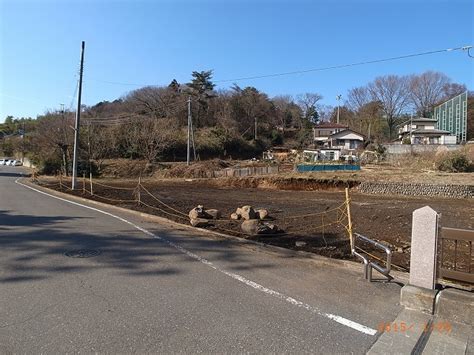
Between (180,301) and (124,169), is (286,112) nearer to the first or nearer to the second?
(124,169)

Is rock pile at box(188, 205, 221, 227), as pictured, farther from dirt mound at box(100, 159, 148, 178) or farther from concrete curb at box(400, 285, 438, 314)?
→ dirt mound at box(100, 159, 148, 178)

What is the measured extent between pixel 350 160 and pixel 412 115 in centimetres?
4873

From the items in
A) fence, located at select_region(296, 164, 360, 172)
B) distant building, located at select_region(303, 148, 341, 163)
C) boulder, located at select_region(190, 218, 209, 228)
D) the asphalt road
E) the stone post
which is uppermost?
distant building, located at select_region(303, 148, 341, 163)

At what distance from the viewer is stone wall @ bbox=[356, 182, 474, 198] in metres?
26.4

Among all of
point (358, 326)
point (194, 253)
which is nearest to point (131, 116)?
point (194, 253)

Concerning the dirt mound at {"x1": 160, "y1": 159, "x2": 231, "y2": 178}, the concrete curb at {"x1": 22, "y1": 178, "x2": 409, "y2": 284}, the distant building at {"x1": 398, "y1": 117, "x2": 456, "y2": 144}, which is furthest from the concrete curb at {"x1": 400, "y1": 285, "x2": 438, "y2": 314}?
the distant building at {"x1": 398, "y1": 117, "x2": 456, "y2": 144}

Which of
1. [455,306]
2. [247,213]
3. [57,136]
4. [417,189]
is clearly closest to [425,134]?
[417,189]

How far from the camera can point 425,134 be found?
7162cm

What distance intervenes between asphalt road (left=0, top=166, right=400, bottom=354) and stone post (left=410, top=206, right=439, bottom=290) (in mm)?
469

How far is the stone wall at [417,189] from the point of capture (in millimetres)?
26422

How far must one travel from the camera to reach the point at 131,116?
60062 millimetres

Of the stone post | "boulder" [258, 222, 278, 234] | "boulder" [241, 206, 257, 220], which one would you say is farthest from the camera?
"boulder" [241, 206, 257, 220]

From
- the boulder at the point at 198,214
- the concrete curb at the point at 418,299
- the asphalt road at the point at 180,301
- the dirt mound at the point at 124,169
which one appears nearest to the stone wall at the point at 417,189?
the boulder at the point at 198,214

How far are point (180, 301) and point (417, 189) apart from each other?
27.2m
